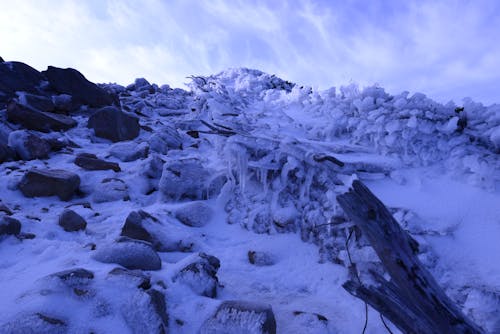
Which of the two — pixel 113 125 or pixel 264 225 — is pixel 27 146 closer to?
pixel 113 125

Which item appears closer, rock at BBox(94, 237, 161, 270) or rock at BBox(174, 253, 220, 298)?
rock at BBox(174, 253, 220, 298)

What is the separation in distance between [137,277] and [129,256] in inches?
18.4

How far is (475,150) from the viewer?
365 centimetres

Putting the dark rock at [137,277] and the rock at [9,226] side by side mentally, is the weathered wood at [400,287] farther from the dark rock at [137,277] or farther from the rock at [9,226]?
the rock at [9,226]

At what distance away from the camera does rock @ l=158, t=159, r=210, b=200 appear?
492 cm

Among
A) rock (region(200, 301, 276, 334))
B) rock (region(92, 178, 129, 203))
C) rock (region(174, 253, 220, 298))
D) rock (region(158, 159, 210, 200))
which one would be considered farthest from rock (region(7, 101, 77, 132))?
rock (region(200, 301, 276, 334))

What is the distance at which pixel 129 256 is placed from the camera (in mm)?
2879

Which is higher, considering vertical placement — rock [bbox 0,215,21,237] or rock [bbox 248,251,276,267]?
rock [bbox 248,251,276,267]

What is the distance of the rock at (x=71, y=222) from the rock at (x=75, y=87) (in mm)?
7322

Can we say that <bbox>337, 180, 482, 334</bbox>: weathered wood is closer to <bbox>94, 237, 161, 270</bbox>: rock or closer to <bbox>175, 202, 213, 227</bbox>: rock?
<bbox>94, 237, 161, 270</bbox>: rock

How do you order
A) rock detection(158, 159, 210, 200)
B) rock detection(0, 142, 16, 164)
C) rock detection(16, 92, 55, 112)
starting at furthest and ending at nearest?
rock detection(16, 92, 55, 112), rock detection(0, 142, 16, 164), rock detection(158, 159, 210, 200)

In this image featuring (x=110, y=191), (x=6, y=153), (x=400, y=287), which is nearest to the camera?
(x=400, y=287)

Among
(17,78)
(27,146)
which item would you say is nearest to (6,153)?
(27,146)

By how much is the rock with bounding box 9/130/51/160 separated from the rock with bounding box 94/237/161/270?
3.87 m
